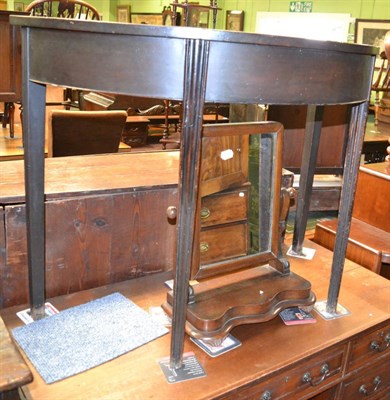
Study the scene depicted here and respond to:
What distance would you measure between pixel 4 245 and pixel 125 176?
0.33m

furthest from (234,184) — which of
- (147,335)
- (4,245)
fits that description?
(4,245)

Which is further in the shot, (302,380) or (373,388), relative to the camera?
(373,388)

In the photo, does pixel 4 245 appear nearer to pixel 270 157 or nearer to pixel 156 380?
pixel 156 380

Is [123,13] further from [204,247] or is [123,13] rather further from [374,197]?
[204,247]

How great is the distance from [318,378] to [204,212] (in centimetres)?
45

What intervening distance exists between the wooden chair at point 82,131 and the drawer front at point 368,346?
162 centimetres

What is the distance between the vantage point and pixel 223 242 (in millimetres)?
1116

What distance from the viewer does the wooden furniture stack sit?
1623 millimetres

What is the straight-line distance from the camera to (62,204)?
1080mm

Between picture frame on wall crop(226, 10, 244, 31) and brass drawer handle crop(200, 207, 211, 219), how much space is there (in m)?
7.26

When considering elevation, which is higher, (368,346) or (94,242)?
(94,242)

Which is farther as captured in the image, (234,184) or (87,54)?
(234,184)

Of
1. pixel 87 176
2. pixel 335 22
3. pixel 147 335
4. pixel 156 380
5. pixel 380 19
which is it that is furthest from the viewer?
pixel 335 22

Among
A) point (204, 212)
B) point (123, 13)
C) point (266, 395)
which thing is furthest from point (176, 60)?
point (123, 13)
